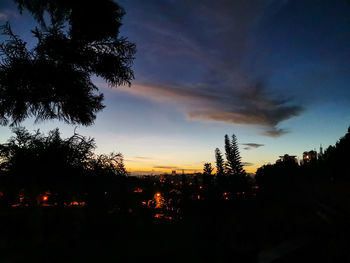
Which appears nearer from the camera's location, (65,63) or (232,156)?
(65,63)

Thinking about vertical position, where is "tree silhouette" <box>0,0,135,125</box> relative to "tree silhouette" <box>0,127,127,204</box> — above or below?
above

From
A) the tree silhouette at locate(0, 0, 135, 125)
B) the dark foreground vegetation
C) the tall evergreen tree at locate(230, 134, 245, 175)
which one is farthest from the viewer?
the tall evergreen tree at locate(230, 134, 245, 175)

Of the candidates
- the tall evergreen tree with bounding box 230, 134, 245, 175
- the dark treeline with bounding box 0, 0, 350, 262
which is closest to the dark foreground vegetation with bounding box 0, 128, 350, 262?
the dark treeline with bounding box 0, 0, 350, 262

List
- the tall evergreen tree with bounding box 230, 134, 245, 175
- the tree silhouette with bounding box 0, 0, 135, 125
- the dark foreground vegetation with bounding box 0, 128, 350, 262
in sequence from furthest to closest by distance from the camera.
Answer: the tall evergreen tree with bounding box 230, 134, 245, 175 < the tree silhouette with bounding box 0, 0, 135, 125 < the dark foreground vegetation with bounding box 0, 128, 350, 262

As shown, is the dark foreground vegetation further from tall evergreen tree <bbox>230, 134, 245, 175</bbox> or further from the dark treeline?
tall evergreen tree <bbox>230, 134, 245, 175</bbox>

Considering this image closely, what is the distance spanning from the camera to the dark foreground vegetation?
2320mm

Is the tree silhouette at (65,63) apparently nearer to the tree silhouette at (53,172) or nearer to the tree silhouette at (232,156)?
the tree silhouette at (53,172)

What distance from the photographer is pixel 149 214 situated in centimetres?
434

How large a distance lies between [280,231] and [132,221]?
2.88 m

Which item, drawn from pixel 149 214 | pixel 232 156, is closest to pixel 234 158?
pixel 232 156

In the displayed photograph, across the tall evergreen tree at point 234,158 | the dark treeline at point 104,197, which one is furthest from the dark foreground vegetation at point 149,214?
the tall evergreen tree at point 234,158

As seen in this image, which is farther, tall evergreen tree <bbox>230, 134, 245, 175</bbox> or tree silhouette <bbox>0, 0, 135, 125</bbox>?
tall evergreen tree <bbox>230, 134, 245, 175</bbox>

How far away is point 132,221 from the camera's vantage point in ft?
13.1

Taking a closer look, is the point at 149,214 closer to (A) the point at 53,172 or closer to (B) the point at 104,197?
(B) the point at 104,197
